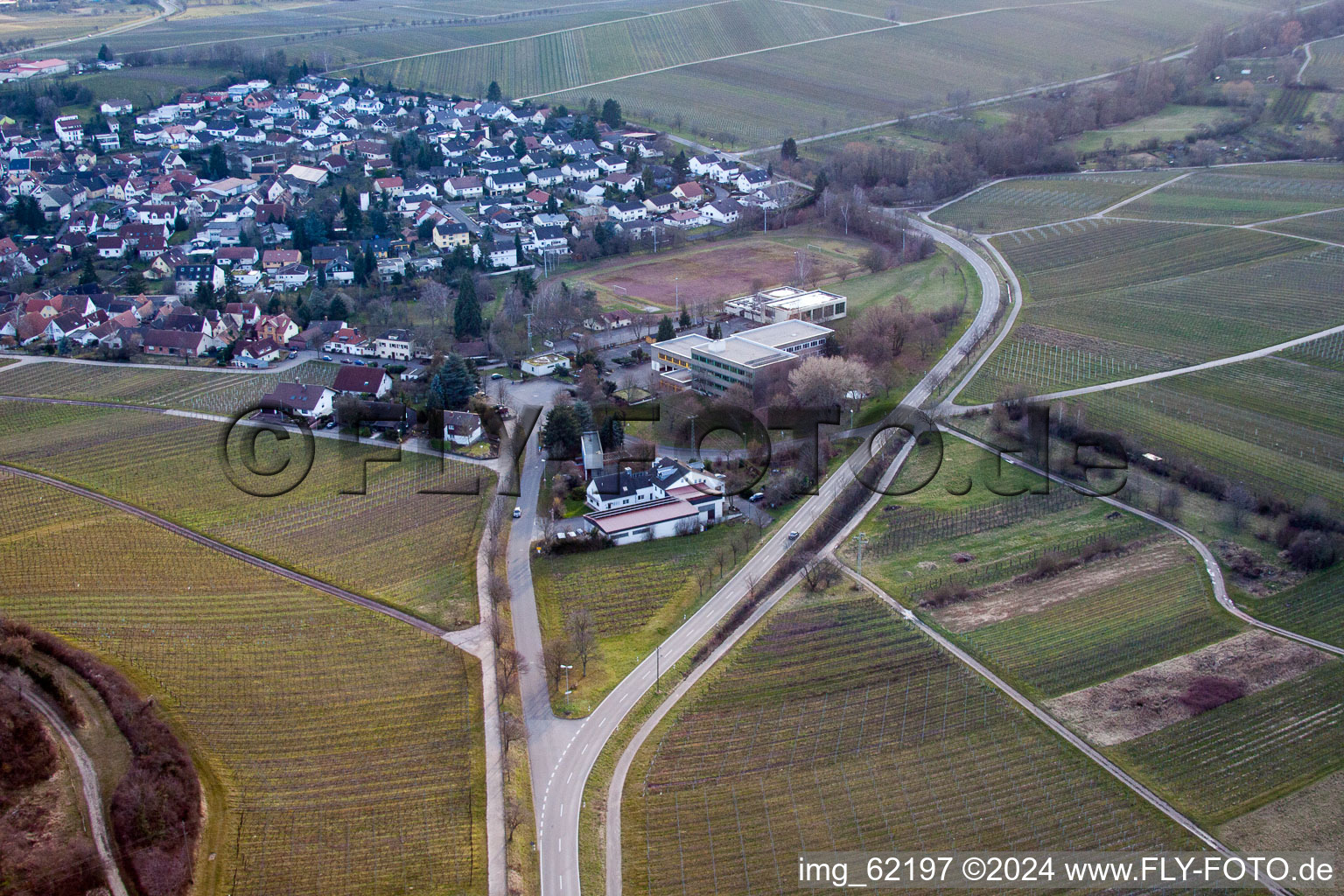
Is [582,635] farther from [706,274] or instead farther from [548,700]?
[706,274]

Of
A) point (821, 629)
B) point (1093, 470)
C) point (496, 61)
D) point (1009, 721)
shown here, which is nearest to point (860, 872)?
point (1009, 721)

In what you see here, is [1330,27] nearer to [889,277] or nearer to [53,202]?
[889,277]

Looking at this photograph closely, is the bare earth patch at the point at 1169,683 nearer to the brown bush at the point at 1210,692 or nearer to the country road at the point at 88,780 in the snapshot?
the brown bush at the point at 1210,692

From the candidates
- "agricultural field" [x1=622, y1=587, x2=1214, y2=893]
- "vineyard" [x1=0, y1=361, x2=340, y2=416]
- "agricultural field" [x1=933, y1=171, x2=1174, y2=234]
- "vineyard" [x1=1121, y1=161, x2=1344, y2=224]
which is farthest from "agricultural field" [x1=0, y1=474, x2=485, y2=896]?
"vineyard" [x1=1121, y1=161, x2=1344, y2=224]

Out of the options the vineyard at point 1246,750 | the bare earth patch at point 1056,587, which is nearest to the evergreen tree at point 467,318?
the bare earth patch at point 1056,587

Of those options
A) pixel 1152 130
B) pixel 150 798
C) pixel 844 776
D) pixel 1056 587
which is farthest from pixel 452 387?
pixel 1152 130
